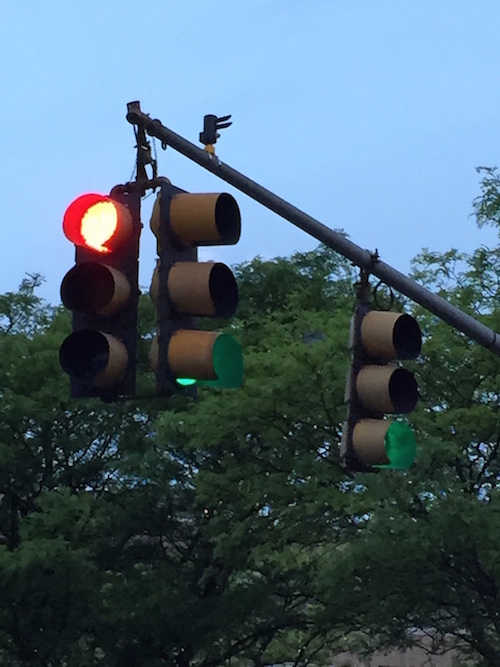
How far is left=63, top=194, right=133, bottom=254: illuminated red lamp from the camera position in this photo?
233 inches

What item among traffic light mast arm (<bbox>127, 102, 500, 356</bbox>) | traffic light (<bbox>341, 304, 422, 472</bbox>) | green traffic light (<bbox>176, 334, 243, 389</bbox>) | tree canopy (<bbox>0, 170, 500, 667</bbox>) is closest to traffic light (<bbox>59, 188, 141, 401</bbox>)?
green traffic light (<bbox>176, 334, 243, 389</bbox>)

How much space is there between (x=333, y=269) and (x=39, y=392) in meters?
8.18

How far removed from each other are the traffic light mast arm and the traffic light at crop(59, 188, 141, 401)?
991 mm

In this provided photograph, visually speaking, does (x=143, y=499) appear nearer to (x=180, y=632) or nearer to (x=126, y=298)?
(x=180, y=632)

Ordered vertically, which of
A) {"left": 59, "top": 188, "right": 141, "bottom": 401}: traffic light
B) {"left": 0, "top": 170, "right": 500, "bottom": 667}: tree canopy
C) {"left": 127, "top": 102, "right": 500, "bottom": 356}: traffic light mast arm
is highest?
{"left": 0, "top": 170, "right": 500, "bottom": 667}: tree canopy

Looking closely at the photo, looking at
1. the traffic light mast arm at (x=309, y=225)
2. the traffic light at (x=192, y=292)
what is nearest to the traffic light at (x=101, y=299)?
the traffic light at (x=192, y=292)

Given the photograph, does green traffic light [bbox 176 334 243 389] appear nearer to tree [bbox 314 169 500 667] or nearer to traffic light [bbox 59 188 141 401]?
traffic light [bbox 59 188 141 401]

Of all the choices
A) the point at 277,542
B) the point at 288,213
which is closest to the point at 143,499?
the point at 277,542

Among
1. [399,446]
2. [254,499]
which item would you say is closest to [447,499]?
[254,499]

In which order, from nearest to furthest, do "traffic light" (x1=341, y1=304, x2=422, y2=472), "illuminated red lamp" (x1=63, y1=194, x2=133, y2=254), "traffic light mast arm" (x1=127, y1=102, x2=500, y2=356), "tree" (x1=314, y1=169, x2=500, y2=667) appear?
"illuminated red lamp" (x1=63, y1=194, x2=133, y2=254) → "traffic light mast arm" (x1=127, y1=102, x2=500, y2=356) → "traffic light" (x1=341, y1=304, x2=422, y2=472) → "tree" (x1=314, y1=169, x2=500, y2=667)

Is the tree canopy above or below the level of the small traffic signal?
above

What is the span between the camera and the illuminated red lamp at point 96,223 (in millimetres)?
5930

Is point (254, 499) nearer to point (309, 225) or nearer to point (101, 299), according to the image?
point (309, 225)

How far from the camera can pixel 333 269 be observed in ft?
109
